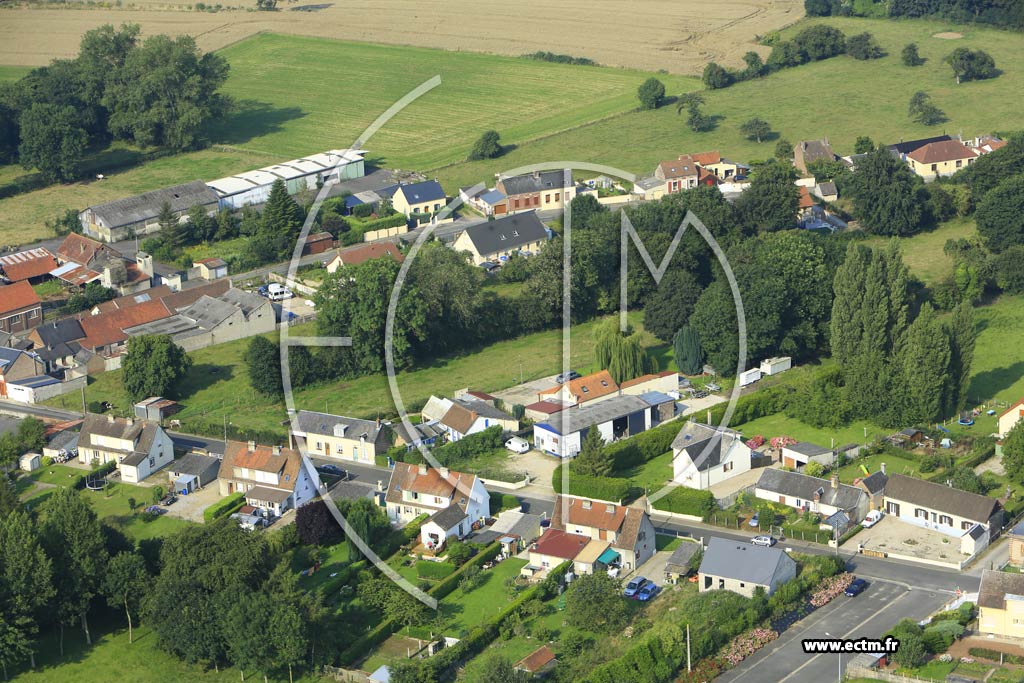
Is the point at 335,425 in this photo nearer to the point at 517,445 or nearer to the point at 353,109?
the point at 517,445

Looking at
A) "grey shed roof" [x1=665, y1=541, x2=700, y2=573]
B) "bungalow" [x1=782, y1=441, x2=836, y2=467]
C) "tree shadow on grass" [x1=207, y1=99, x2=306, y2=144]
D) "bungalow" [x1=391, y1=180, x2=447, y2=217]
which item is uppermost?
"tree shadow on grass" [x1=207, y1=99, x2=306, y2=144]

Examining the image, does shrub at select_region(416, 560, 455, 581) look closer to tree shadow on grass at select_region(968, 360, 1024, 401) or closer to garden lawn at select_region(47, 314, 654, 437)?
garden lawn at select_region(47, 314, 654, 437)

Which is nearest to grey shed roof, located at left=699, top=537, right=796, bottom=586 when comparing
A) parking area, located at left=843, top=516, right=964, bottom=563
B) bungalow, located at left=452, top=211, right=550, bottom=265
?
parking area, located at left=843, top=516, right=964, bottom=563

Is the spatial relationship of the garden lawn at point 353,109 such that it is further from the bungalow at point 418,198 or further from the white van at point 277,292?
the white van at point 277,292

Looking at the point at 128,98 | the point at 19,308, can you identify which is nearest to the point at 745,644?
the point at 19,308

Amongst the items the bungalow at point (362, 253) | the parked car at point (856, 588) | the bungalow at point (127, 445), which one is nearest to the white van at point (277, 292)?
the bungalow at point (362, 253)
